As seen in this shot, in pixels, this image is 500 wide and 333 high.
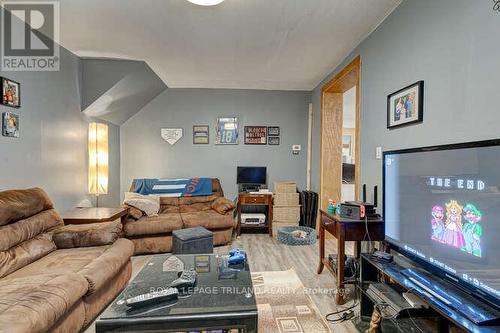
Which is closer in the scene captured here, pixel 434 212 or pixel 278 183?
pixel 434 212

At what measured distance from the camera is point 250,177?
186 inches

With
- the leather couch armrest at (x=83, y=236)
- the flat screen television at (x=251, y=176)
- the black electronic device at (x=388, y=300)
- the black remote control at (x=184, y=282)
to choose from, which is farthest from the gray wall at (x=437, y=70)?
the leather couch armrest at (x=83, y=236)

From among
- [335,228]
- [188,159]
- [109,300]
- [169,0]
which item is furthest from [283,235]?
[169,0]

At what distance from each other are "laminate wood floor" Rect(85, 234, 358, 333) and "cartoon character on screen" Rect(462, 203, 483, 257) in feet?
3.52

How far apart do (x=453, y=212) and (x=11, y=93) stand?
3297 millimetres

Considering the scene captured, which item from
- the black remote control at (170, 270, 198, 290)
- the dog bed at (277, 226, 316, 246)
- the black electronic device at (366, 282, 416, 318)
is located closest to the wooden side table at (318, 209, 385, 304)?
the black electronic device at (366, 282, 416, 318)

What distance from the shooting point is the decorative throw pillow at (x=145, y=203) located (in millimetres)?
3576

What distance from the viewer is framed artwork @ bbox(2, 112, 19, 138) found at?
228cm

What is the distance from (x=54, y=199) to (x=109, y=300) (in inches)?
57.4

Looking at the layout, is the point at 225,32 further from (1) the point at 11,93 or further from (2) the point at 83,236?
(2) the point at 83,236

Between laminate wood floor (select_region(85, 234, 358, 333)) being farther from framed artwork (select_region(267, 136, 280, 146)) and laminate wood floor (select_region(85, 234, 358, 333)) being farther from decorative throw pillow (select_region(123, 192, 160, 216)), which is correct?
framed artwork (select_region(267, 136, 280, 146))

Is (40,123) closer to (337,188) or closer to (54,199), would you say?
(54,199)

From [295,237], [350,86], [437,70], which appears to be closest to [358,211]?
[437,70]

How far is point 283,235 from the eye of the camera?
4.00 meters
